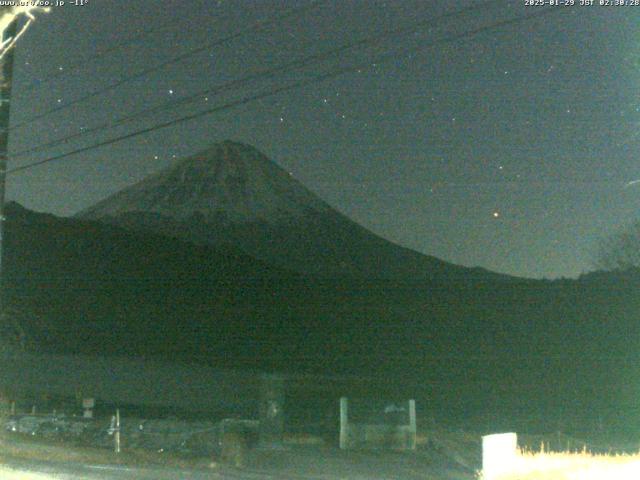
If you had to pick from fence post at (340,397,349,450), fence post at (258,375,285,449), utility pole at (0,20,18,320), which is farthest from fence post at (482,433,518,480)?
fence post at (340,397,349,450)

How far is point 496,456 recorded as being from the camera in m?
13.3

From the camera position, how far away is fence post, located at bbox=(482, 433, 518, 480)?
13.0 metres

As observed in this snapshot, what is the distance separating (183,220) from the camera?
178m

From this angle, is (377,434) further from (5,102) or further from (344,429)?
(5,102)

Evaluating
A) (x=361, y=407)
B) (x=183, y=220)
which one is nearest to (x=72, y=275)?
(x=361, y=407)

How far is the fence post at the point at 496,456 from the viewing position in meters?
13.0

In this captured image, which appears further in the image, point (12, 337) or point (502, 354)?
point (502, 354)

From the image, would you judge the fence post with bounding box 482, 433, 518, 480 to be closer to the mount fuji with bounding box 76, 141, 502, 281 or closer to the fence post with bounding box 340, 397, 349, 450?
the fence post with bounding box 340, 397, 349, 450

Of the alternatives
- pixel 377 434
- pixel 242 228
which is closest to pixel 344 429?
pixel 377 434

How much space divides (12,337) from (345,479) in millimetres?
17086

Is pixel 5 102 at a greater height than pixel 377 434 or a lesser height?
greater

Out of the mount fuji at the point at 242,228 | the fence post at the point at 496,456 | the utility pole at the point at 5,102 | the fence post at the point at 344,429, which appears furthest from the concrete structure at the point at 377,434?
the mount fuji at the point at 242,228

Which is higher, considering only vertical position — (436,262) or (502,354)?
(436,262)

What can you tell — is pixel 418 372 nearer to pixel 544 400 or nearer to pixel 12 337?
pixel 544 400
